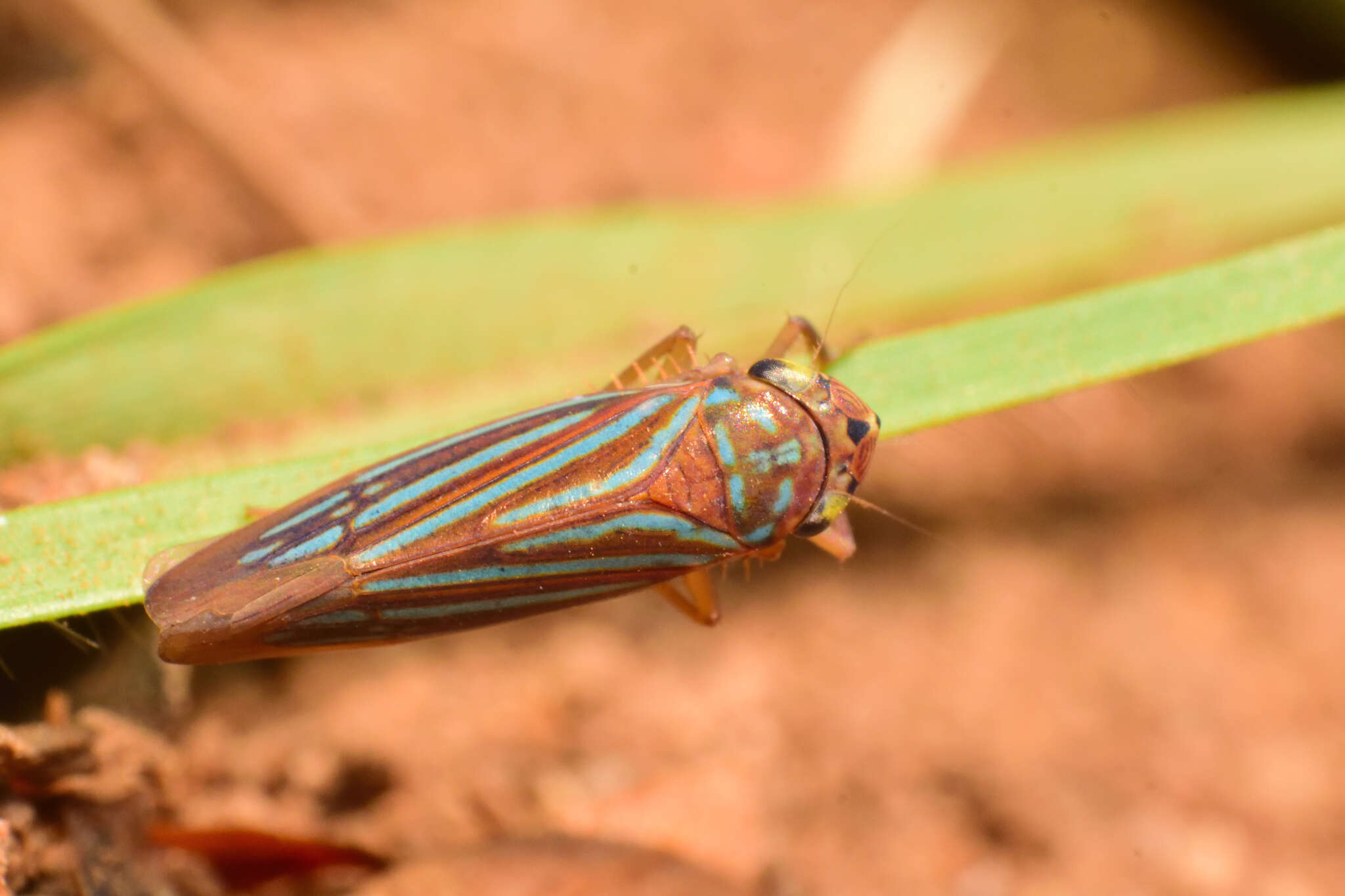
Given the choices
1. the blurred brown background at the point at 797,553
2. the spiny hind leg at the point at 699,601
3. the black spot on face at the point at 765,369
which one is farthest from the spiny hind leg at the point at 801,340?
the blurred brown background at the point at 797,553

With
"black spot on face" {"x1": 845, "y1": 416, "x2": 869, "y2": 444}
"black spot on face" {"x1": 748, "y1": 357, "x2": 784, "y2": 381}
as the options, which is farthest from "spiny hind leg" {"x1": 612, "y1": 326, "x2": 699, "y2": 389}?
"black spot on face" {"x1": 845, "y1": 416, "x2": 869, "y2": 444}

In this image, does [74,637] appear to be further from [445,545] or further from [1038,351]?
[1038,351]

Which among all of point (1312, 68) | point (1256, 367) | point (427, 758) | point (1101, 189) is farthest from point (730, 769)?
point (1312, 68)

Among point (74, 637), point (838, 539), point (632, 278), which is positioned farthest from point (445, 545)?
point (632, 278)

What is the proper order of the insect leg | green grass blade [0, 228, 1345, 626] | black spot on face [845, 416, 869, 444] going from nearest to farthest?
green grass blade [0, 228, 1345, 626] → black spot on face [845, 416, 869, 444] → the insect leg

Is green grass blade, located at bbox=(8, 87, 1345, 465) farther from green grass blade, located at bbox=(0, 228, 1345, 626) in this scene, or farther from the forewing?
the forewing

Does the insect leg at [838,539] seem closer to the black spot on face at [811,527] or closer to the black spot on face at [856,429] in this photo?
the black spot on face at [811,527]
